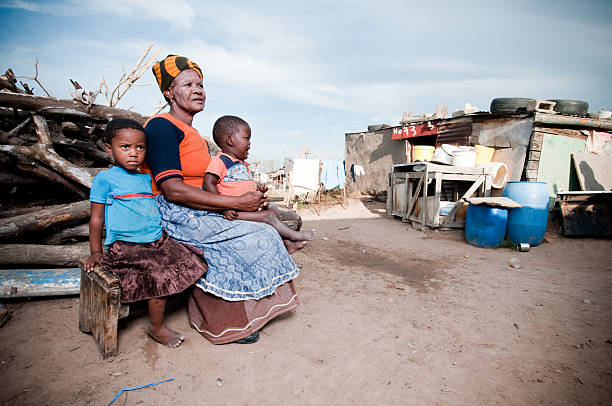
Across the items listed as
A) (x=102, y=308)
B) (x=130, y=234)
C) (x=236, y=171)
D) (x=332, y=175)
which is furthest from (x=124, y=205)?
(x=332, y=175)

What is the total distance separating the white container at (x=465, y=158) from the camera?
24.3ft

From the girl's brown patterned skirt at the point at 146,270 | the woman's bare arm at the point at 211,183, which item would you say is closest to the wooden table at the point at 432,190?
the woman's bare arm at the point at 211,183

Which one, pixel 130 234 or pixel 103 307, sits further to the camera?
pixel 130 234

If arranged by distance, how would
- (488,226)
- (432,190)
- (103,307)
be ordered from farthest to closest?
(432,190), (488,226), (103,307)

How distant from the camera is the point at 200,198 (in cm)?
205

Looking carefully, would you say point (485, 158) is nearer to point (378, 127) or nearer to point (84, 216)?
point (378, 127)

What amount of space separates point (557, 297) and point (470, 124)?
6739mm

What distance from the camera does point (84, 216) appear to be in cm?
346

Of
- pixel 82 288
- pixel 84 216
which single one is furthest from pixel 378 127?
pixel 82 288

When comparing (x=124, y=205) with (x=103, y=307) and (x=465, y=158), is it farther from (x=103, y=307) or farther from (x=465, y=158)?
(x=465, y=158)

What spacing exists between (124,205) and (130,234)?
0.20 meters

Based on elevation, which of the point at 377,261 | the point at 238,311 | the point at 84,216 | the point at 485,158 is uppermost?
the point at 485,158

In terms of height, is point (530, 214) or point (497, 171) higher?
point (497, 171)

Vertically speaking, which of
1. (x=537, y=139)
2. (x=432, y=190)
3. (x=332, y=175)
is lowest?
(x=432, y=190)
